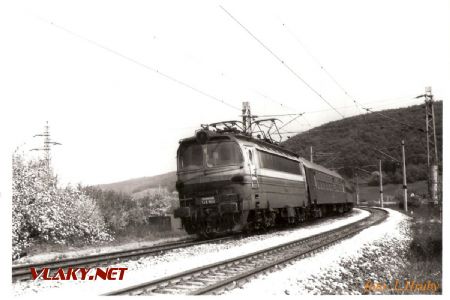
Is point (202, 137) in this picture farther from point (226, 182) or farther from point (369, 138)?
point (369, 138)

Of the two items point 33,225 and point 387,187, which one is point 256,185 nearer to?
point 33,225

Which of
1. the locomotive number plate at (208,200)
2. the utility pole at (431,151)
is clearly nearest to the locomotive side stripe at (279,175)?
the locomotive number plate at (208,200)

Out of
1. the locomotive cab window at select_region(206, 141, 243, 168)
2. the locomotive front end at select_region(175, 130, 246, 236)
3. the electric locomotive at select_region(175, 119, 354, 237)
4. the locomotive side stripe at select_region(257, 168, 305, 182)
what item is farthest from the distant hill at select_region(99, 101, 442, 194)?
the locomotive cab window at select_region(206, 141, 243, 168)

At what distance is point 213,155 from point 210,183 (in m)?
1.08

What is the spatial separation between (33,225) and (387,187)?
157 feet

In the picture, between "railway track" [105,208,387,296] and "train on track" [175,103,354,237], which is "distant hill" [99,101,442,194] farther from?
"railway track" [105,208,387,296]

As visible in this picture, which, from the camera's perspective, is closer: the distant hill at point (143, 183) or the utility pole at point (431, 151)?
the utility pole at point (431, 151)

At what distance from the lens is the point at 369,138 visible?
3378cm

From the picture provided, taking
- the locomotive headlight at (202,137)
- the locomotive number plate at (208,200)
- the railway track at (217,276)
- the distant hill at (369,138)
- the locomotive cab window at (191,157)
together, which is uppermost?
the distant hill at (369,138)

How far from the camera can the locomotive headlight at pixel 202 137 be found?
17.0 m

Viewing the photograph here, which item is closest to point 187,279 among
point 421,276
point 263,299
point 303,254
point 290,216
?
point 263,299

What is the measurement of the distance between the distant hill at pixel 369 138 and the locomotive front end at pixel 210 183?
12546mm

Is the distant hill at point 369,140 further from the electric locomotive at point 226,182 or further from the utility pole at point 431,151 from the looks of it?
the electric locomotive at point 226,182

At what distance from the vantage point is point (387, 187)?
56500mm
